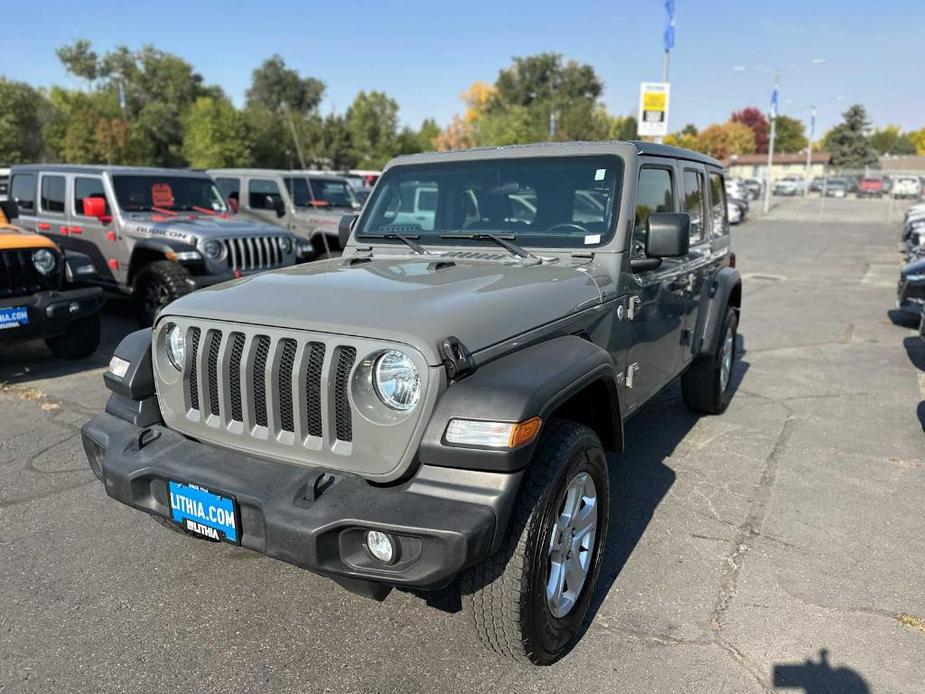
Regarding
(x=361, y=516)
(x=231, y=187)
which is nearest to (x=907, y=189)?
(x=231, y=187)

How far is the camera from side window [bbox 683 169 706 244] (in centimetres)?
478

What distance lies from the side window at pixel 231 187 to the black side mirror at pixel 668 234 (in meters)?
10.1

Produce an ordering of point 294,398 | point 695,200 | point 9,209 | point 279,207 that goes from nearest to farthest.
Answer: point 294,398 → point 695,200 → point 9,209 → point 279,207

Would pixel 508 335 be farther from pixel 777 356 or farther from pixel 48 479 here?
pixel 777 356

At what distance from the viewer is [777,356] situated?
8.00 meters

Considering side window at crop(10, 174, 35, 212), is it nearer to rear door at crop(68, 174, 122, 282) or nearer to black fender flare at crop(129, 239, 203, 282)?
rear door at crop(68, 174, 122, 282)

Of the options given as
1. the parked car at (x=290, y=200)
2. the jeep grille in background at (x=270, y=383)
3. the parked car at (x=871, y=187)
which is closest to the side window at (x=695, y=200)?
the jeep grille in background at (x=270, y=383)

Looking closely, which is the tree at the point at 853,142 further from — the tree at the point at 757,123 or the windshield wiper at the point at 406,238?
the windshield wiper at the point at 406,238

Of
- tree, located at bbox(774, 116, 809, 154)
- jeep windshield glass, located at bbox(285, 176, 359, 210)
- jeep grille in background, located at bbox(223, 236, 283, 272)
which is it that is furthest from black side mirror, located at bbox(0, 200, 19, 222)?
tree, located at bbox(774, 116, 809, 154)

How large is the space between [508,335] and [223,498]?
3.85ft

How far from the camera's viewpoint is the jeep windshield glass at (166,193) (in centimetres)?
882

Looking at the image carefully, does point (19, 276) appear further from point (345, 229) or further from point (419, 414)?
point (419, 414)

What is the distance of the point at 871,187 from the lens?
57094mm

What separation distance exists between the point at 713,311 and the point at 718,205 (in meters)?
0.99
